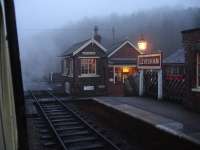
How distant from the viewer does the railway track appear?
371 inches

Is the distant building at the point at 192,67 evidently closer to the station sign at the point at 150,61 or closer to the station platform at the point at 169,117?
the station platform at the point at 169,117

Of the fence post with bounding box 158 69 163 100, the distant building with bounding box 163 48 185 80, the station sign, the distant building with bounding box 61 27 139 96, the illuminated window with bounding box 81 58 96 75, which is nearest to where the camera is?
the station sign

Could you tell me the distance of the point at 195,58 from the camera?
1073 cm

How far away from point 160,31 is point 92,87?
43.4m

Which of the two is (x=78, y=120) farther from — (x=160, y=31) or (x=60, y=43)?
(x=60, y=43)

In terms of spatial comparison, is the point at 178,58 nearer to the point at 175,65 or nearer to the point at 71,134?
the point at 175,65

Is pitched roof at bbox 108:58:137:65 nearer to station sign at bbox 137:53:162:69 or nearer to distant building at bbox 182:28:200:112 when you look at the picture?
station sign at bbox 137:53:162:69

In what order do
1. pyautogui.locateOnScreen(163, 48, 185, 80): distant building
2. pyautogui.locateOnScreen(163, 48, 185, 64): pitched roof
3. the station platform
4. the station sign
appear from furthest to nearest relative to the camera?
pyautogui.locateOnScreen(163, 48, 185, 64): pitched roof < pyautogui.locateOnScreen(163, 48, 185, 80): distant building < the station sign < the station platform

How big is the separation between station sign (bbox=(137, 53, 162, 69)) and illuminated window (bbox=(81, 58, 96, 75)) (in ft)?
38.7

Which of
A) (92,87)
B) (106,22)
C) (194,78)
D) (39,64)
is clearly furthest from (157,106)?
(106,22)

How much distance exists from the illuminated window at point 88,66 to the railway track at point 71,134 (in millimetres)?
12107

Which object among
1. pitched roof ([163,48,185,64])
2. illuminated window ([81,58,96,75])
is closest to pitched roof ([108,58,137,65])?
illuminated window ([81,58,96,75])

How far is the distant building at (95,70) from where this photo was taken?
88.8 feet

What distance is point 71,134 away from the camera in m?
10.9
